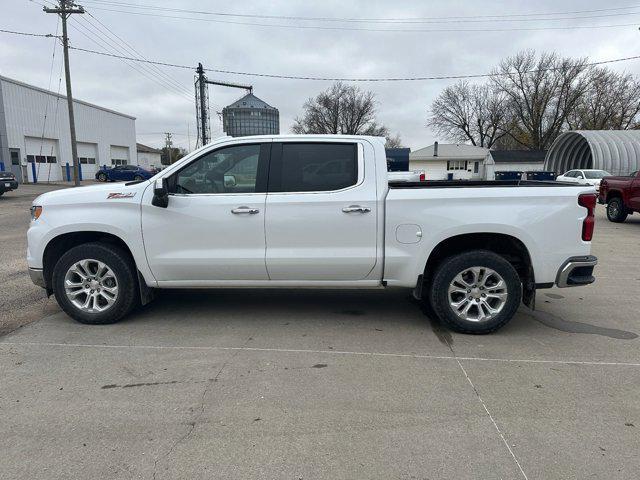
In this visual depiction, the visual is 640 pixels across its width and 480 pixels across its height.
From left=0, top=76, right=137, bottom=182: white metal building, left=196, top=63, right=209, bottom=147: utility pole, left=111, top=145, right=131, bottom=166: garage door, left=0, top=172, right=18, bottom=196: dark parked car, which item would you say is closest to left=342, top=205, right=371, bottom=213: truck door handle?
left=0, top=172, right=18, bottom=196: dark parked car

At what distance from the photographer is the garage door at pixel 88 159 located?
43500mm

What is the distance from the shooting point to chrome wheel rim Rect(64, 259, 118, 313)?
15.7 ft

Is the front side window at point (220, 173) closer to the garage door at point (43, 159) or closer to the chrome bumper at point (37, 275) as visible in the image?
the chrome bumper at point (37, 275)

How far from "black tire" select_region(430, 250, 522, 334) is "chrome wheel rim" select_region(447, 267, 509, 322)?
0.03 meters

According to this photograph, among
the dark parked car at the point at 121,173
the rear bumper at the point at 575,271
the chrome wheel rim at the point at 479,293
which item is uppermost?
the dark parked car at the point at 121,173

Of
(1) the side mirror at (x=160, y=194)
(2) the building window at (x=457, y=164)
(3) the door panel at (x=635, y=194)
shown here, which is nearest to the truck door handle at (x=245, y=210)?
(1) the side mirror at (x=160, y=194)

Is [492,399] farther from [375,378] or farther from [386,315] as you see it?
[386,315]

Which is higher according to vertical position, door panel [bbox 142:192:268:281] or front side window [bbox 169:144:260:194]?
front side window [bbox 169:144:260:194]

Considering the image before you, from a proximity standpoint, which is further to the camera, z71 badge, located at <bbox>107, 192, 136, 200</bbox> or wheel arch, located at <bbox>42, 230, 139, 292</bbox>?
wheel arch, located at <bbox>42, 230, 139, 292</bbox>

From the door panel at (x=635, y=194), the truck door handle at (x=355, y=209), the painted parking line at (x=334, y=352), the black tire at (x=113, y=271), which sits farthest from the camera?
the door panel at (x=635, y=194)

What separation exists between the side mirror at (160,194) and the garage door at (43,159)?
3794 cm

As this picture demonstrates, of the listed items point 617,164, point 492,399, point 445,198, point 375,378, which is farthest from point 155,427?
point 617,164

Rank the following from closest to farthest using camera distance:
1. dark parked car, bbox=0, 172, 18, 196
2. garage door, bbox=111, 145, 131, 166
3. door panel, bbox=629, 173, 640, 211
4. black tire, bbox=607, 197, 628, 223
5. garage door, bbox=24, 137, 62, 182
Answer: door panel, bbox=629, 173, 640, 211 → black tire, bbox=607, 197, 628, 223 → dark parked car, bbox=0, 172, 18, 196 → garage door, bbox=24, 137, 62, 182 → garage door, bbox=111, 145, 131, 166

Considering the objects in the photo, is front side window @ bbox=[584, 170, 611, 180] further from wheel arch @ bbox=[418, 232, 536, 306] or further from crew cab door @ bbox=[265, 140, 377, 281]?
crew cab door @ bbox=[265, 140, 377, 281]
